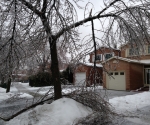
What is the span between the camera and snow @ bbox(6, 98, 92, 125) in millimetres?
5734

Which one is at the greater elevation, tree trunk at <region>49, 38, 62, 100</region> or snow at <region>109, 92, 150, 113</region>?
tree trunk at <region>49, 38, 62, 100</region>

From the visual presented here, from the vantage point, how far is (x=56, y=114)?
19.5 feet

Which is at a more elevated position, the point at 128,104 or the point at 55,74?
the point at 55,74

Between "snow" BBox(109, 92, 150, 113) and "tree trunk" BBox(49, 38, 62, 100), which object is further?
"snow" BBox(109, 92, 150, 113)

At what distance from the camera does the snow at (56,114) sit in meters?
5.73

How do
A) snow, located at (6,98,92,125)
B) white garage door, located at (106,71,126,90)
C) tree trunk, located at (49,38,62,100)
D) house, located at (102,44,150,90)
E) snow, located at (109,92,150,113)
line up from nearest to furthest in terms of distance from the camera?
snow, located at (6,98,92,125), tree trunk, located at (49,38,62,100), snow, located at (109,92,150,113), house, located at (102,44,150,90), white garage door, located at (106,71,126,90)

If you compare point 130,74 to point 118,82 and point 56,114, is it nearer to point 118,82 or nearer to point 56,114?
point 118,82

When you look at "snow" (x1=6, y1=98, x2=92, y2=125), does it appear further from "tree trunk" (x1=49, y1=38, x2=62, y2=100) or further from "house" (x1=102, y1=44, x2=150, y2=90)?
"house" (x1=102, y1=44, x2=150, y2=90)

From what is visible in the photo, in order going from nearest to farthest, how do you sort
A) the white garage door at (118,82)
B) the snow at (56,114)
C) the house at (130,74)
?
the snow at (56,114), the house at (130,74), the white garage door at (118,82)

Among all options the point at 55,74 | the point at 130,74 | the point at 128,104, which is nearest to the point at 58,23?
the point at 55,74

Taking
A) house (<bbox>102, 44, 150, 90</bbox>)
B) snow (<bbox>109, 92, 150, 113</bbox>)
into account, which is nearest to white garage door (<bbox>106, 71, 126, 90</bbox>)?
house (<bbox>102, 44, 150, 90</bbox>)

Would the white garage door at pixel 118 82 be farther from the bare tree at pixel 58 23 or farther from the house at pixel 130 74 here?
the bare tree at pixel 58 23

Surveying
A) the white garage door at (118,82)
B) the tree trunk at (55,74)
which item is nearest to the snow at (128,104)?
the tree trunk at (55,74)

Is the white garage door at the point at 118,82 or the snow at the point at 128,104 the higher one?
the white garage door at the point at 118,82
